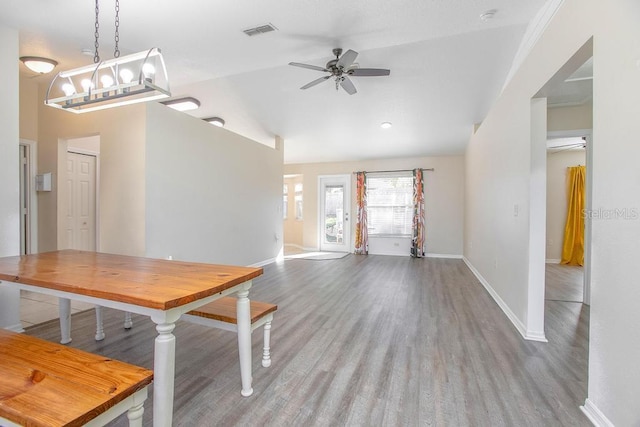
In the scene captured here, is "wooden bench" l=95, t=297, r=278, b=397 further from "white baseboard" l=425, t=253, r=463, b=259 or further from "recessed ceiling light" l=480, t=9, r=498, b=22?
"white baseboard" l=425, t=253, r=463, b=259

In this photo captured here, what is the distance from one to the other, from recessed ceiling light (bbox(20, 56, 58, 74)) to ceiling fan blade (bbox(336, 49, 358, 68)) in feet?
10.1

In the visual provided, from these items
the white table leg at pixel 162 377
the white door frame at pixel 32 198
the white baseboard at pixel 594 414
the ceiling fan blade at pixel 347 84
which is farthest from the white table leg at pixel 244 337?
the white door frame at pixel 32 198

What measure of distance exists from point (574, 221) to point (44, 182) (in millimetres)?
8772

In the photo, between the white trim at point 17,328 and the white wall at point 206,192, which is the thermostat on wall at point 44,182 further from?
the white trim at point 17,328

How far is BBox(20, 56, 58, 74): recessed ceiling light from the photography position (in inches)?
120

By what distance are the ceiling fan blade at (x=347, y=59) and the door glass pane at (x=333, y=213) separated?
4.95 meters

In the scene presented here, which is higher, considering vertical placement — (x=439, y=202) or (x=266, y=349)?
(x=439, y=202)

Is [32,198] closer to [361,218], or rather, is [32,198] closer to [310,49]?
[310,49]

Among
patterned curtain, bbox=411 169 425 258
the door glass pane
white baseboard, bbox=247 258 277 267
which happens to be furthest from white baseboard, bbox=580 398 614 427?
the door glass pane

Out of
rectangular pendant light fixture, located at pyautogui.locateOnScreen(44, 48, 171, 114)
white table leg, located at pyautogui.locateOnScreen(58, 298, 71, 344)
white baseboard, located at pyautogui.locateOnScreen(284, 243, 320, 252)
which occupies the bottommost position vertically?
white baseboard, located at pyautogui.locateOnScreen(284, 243, 320, 252)

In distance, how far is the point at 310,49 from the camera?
2982mm

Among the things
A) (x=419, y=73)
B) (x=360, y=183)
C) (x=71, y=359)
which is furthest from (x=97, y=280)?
(x=360, y=183)

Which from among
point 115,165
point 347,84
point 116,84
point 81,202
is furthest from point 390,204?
point 116,84

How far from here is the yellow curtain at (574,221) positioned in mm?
5688
